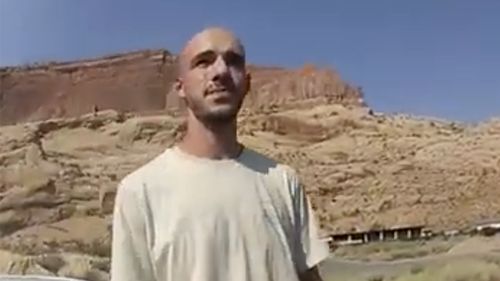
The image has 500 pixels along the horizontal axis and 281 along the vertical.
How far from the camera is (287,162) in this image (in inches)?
448

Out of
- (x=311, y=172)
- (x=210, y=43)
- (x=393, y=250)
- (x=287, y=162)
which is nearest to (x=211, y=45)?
(x=210, y=43)

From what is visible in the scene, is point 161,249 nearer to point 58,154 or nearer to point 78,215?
point 78,215

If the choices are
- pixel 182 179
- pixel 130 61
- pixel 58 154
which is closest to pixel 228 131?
pixel 182 179

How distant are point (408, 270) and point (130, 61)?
8895mm

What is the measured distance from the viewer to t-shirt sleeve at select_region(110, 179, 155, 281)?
A: 1.11m

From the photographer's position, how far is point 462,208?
1149cm

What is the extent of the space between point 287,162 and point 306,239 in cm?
1022

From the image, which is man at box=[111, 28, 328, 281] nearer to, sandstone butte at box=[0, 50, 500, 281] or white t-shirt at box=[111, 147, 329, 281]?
white t-shirt at box=[111, 147, 329, 281]

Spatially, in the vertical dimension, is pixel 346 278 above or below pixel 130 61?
below

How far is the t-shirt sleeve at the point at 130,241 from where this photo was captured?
1.11m

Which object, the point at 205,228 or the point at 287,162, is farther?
the point at 287,162

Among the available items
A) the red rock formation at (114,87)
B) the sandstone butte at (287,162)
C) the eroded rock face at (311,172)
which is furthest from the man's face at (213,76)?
the red rock formation at (114,87)

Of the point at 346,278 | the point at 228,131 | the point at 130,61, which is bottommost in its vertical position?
the point at 346,278

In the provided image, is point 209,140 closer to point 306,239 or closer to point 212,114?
point 212,114
